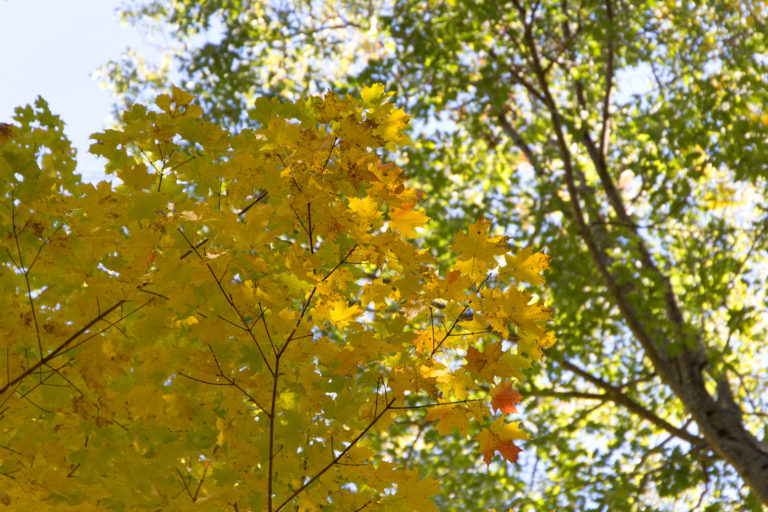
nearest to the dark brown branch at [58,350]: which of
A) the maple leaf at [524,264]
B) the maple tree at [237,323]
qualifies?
the maple tree at [237,323]

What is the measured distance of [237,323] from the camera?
1.50 m

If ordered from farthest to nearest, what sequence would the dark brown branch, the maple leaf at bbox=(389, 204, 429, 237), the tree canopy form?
the tree canopy
the maple leaf at bbox=(389, 204, 429, 237)
the dark brown branch

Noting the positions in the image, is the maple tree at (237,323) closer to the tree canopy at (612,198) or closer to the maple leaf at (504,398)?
the maple leaf at (504,398)

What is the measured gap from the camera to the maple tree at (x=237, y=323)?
1.49m

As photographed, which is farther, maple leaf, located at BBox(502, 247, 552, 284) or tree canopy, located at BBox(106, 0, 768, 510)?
tree canopy, located at BBox(106, 0, 768, 510)

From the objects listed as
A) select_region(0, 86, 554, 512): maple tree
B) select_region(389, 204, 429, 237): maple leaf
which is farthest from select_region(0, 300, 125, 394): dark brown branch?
select_region(389, 204, 429, 237): maple leaf

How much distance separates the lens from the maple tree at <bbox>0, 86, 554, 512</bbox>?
149 centimetres

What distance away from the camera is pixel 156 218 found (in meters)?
1.53

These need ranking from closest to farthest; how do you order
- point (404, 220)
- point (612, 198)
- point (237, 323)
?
point (237, 323)
point (404, 220)
point (612, 198)

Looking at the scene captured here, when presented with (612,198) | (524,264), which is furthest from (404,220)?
(612,198)

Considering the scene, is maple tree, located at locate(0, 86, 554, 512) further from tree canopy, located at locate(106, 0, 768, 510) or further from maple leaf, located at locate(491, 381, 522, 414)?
tree canopy, located at locate(106, 0, 768, 510)

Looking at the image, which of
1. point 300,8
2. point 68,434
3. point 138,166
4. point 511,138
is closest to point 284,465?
point 68,434

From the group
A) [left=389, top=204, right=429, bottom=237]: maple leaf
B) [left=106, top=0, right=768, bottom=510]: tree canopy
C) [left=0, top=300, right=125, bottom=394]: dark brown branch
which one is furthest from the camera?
[left=106, top=0, right=768, bottom=510]: tree canopy

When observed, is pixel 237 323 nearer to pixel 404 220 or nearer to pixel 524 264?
pixel 404 220
